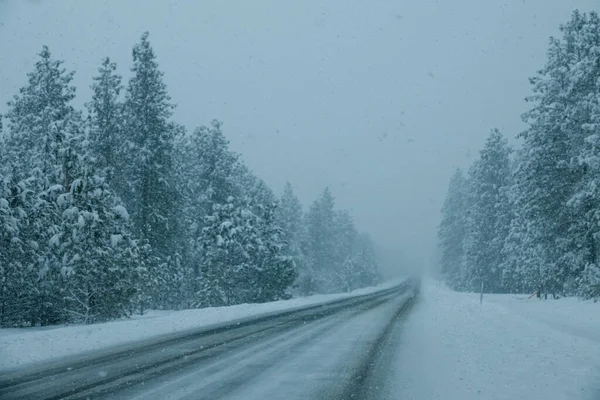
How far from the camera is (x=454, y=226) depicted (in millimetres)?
63062

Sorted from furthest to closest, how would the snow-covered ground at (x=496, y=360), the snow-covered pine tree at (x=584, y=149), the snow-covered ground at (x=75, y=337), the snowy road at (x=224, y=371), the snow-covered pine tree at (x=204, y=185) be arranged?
1. the snow-covered pine tree at (x=204, y=185)
2. the snow-covered pine tree at (x=584, y=149)
3. the snow-covered ground at (x=75, y=337)
4. the snow-covered ground at (x=496, y=360)
5. the snowy road at (x=224, y=371)

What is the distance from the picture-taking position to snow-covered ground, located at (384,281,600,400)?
7020 mm

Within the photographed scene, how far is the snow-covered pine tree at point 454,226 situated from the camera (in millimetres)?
59188

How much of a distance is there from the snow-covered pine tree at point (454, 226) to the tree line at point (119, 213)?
21.8 metres

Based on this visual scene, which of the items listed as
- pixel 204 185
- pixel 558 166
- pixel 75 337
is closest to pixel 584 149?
pixel 558 166

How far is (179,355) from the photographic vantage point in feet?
31.5

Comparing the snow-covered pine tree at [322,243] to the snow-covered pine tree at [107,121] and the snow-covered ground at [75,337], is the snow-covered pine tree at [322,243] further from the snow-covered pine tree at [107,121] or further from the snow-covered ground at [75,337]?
the snow-covered ground at [75,337]

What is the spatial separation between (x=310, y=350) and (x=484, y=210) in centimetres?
3710

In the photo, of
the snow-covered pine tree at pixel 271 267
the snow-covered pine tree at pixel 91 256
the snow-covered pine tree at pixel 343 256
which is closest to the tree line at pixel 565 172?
the snow-covered pine tree at pixel 271 267

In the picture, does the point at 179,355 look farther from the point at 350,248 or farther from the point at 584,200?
the point at 350,248

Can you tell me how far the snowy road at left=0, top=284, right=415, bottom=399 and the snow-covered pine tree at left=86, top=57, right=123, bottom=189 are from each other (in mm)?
19042

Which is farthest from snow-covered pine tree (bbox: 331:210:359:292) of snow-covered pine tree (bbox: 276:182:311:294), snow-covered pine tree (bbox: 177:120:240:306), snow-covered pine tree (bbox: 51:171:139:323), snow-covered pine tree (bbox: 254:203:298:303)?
snow-covered pine tree (bbox: 51:171:139:323)

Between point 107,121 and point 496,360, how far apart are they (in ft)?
83.0

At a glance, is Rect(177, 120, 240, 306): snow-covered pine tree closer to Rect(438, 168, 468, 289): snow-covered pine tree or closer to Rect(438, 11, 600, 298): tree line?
Rect(438, 11, 600, 298): tree line
